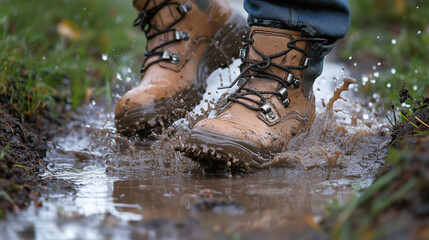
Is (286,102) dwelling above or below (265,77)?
below

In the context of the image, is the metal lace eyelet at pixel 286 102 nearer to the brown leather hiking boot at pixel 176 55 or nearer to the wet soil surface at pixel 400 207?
the brown leather hiking boot at pixel 176 55

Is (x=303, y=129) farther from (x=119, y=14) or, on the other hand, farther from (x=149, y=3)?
(x=119, y=14)

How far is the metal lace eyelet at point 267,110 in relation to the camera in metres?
2.06

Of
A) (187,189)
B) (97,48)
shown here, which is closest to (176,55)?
(187,189)

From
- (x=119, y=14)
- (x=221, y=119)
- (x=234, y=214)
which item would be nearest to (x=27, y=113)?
(x=221, y=119)

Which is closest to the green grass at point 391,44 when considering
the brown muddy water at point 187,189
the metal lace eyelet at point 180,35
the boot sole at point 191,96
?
the brown muddy water at point 187,189

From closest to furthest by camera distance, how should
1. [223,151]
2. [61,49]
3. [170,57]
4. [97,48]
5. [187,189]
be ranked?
[187,189], [223,151], [170,57], [61,49], [97,48]

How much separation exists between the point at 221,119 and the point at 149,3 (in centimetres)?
104

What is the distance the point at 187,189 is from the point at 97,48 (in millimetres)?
3811

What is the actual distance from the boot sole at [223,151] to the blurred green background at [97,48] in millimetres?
1098

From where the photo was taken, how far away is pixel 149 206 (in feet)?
4.77

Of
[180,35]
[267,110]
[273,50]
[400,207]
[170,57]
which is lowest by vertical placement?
[400,207]

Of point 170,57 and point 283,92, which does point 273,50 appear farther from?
point 170,57

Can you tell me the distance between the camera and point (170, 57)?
263 centimetres
